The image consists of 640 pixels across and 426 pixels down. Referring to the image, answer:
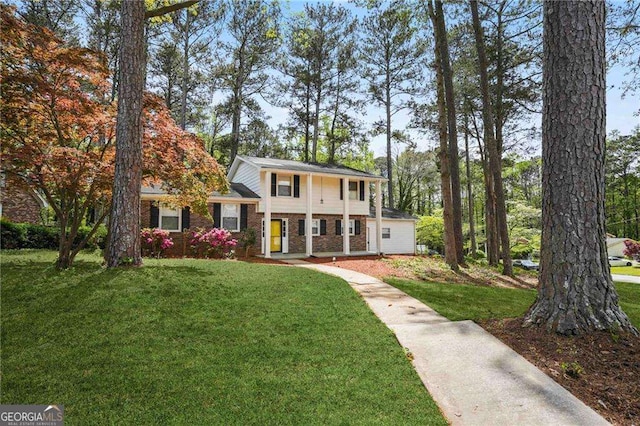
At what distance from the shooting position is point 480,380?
3.20 metres

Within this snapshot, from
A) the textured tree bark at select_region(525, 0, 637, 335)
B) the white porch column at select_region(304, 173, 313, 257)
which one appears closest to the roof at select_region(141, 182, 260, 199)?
the white porch column at select_region(304, 173, 313, 257)

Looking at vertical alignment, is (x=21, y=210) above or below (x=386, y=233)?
above

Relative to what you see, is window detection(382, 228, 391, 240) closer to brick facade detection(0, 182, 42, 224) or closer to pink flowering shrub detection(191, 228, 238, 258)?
pink flowering shrub detection(191, 228, 238, 258)

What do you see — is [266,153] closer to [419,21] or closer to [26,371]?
[419,21]

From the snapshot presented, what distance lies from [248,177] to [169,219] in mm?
4707

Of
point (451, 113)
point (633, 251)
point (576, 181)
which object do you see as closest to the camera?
point (576, 181)

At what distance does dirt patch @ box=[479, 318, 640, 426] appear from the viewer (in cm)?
276

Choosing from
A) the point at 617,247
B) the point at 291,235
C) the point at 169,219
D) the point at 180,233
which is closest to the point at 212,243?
the point at 180,233

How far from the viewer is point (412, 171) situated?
31125 mm

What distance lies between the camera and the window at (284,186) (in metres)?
17.0

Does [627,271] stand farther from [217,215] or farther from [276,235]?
[217,215]

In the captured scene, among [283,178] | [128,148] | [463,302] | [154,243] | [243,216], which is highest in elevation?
[283,178]

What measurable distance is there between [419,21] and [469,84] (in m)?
4.83

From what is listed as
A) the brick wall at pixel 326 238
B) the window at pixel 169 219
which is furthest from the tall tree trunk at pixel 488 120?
the window at pixel 169 219
